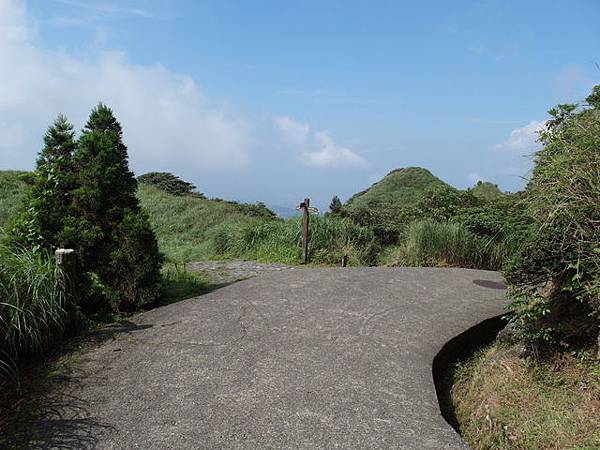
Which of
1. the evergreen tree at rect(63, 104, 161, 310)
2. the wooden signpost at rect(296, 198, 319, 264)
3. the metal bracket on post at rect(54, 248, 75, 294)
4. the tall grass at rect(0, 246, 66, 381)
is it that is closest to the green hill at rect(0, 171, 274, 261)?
the wooden signpost at rect(296, 198, 319, 264)

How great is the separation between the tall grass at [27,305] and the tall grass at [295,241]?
516 cm

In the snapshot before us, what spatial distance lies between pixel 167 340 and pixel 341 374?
155 cm

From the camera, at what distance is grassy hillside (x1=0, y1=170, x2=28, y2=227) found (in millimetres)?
14562

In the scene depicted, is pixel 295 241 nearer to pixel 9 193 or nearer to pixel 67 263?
pixel 67 263

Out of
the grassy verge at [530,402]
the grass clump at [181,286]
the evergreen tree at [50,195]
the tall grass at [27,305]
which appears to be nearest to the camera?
the grassy verge at [530,402]

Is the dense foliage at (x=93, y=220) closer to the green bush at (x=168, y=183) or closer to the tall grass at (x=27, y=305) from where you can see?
the tall grass at (x=27, y=305)

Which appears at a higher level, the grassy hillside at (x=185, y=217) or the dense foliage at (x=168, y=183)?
the dense foliage at (x=168, y=183)

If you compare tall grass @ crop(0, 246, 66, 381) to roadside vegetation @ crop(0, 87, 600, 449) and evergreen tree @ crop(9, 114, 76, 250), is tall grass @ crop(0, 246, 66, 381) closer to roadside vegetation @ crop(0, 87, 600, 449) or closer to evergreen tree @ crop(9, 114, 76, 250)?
roadside vegetation @ crop(0, 87, 600, 449)

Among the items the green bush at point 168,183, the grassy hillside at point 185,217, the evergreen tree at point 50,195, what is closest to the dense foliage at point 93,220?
the evergreen tree at point 50,195

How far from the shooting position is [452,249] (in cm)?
857

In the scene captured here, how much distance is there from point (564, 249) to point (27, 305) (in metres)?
4.17

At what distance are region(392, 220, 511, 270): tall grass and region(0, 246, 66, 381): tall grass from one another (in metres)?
6.14

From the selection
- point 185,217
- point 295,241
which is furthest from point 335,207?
point 185,217

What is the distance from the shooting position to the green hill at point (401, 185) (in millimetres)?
22531
